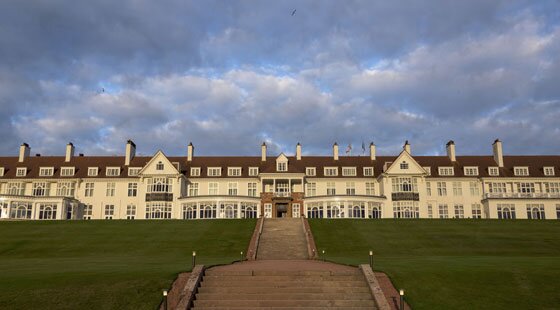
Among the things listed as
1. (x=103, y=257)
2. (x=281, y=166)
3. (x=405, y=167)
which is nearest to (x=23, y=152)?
(x=281, y=166)

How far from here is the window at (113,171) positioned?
248 ft

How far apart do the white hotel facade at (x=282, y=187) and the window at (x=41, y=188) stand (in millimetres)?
136

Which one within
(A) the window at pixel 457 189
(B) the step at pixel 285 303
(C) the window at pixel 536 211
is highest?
(A) the window at pixel 457 189

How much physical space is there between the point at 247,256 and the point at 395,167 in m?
38.3

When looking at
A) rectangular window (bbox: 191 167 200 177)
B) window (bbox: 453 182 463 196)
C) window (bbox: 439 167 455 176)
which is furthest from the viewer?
rectangular window (bbox: 191 167 200 177)

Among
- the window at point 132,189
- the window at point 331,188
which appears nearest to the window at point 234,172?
the window at point 331,188

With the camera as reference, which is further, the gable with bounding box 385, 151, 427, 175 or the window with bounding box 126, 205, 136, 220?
the window with bounding box 126, 205, 136, 220

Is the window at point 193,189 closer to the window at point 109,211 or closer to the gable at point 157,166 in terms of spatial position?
the gable at point 157,166

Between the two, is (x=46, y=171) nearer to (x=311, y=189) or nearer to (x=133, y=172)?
(x=133, y=172)

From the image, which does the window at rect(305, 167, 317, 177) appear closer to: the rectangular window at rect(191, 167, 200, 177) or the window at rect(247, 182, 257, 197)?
the window at rect(247, 182, 257, 197)

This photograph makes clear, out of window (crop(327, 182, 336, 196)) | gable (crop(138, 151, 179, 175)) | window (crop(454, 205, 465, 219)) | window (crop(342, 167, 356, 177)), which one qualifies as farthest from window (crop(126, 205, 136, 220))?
window (crop(454, 205, 465, 219))

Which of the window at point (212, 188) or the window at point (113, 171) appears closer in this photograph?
the window at point (212, 188)

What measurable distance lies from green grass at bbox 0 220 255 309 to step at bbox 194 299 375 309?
7.80 feet

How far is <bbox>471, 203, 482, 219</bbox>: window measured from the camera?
72875 mm
